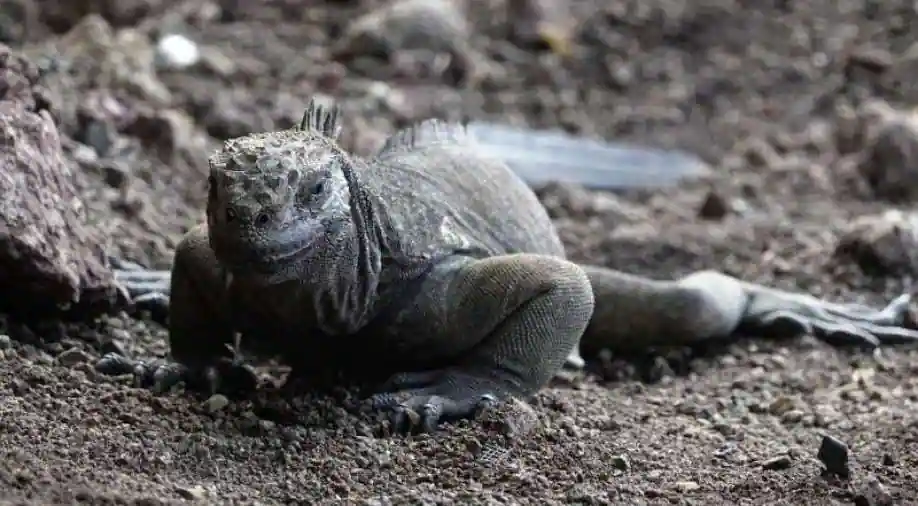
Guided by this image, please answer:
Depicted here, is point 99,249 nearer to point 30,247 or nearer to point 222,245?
point 30,247

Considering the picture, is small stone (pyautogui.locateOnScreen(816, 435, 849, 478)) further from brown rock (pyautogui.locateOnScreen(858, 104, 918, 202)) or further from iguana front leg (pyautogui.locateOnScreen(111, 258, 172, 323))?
brown rock (pyautogui.locateOnScreen(858, 104, 918, 202))

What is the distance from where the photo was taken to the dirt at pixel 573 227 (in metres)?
4.54

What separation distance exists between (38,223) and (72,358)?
1.80 feet

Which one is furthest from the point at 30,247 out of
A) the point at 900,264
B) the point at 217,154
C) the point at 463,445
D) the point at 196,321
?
the point at 900,264

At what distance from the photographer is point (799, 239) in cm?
927

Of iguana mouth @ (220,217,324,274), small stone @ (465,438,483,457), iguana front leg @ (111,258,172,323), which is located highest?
iguana mouth @ (220,217,324,274)

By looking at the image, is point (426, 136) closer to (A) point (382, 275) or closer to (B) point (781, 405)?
(A) point (382, 275)

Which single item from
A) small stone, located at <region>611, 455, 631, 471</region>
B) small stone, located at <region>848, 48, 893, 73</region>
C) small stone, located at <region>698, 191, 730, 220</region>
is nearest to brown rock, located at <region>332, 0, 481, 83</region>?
small stone, located at <region>698, 191, 730, 220</region>

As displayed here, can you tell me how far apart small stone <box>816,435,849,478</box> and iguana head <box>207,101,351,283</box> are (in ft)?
6.08

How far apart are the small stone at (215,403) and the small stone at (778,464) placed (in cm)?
200

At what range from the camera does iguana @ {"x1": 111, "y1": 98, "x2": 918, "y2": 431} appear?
14.7 ft

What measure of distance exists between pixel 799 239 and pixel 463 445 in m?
5.10

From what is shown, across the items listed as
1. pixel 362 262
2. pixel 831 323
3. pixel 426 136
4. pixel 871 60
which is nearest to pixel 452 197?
pixel 426 136

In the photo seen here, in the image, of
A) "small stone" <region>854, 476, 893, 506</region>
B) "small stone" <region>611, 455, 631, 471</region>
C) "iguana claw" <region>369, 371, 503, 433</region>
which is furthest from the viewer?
"iguana claw" <region>369, 371, 503, 433</region>
